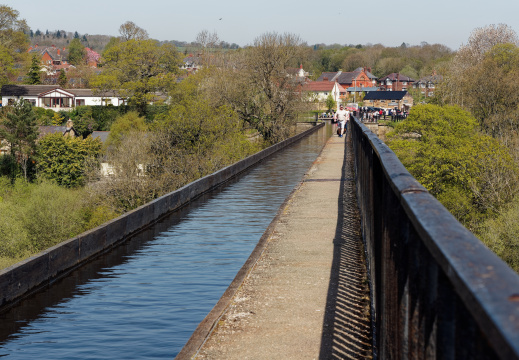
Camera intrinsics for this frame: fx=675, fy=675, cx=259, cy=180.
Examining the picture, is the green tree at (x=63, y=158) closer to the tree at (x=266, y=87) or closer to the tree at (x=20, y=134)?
the tree at (x=20, y=134)

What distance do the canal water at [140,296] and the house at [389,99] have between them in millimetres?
153936

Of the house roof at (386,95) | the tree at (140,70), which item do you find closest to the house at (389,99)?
the house roof at (386,95)

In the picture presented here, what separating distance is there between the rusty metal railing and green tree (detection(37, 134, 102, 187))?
7281 cm

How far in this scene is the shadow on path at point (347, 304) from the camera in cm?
684

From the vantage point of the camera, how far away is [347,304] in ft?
27.6

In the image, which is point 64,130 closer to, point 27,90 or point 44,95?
point 44,95

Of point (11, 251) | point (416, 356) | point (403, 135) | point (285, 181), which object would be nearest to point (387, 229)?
point (416, 356)

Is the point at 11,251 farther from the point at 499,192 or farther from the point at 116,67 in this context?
the point at 116,67

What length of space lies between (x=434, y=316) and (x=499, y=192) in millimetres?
50131

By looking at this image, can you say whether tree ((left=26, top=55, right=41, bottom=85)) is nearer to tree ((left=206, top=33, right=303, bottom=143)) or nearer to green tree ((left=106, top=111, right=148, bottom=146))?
green tree ((left=106, top=111, right=148, bottom=146))

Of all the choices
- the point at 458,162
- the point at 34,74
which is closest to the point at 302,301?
the point at 458,162

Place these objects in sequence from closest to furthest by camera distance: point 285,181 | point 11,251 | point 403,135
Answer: point 285,181, point 11,251, point 403,135

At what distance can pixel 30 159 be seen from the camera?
78.1 m

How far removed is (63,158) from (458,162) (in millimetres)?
43798
